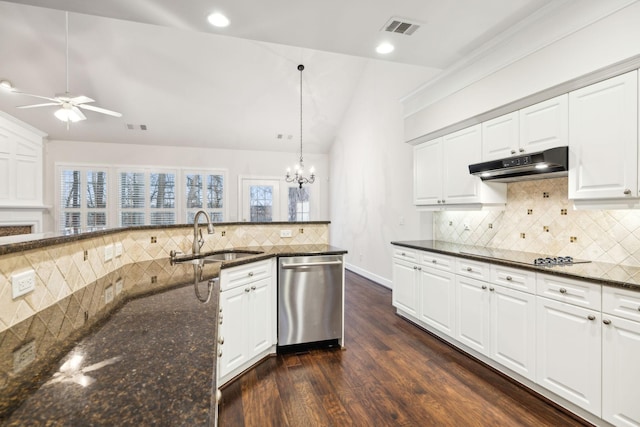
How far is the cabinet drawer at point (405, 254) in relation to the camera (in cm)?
342

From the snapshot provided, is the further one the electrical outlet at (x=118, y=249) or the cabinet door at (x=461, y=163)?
the cabinet door at (x=461, y=163)

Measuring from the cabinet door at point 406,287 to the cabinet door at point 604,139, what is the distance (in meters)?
1.70

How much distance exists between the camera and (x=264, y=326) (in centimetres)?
264

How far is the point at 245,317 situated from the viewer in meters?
2.42

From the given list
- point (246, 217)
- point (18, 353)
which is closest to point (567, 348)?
point (18, 353)

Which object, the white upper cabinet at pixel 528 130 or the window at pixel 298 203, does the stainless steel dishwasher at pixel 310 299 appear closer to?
the white upper cabinet at pixel 528 130

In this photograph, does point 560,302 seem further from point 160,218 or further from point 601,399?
point 160,218

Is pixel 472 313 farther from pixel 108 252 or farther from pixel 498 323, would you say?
pixel 108 252

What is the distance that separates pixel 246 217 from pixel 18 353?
259 inches

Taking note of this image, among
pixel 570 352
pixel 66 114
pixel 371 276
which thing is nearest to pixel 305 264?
pixel 570 352

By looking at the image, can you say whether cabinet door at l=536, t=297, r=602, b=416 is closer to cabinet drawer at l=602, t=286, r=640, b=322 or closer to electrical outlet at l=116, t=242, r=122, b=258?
cabinet drawer at l=602, t=286, r=640, b=322

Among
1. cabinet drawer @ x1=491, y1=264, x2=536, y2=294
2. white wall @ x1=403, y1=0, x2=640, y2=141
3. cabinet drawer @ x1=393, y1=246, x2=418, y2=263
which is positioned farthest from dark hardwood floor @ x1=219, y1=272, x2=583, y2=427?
white wall @ x1=403, y1=0, x2=640, y2=141

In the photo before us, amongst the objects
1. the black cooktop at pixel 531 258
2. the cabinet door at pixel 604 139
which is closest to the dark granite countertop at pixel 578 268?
the black cooktop at pixel 531 258

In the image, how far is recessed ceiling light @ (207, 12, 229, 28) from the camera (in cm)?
217
